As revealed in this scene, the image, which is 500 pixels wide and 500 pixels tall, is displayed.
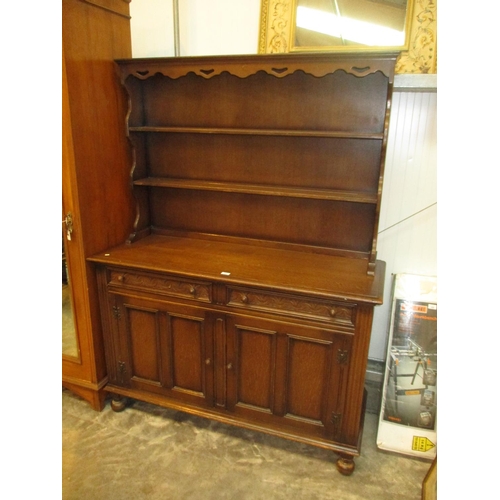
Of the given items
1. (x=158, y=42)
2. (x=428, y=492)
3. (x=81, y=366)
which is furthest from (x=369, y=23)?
(x=81, y=366)

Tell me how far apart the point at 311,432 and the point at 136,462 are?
0.87 meters

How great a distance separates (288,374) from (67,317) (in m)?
1.21

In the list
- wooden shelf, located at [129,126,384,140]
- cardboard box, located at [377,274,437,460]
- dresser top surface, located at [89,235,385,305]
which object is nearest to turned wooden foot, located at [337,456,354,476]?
cardboard box, located at [377,274,437,460]

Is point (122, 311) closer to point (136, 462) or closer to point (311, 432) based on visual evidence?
point (136, 462)

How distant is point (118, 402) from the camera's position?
218cm

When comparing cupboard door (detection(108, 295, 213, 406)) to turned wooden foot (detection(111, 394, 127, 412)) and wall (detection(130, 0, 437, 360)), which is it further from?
wall (detection(130, 0, 437, 360))

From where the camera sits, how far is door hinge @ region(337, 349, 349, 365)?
1670 mm

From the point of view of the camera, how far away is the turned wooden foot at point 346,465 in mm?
1802

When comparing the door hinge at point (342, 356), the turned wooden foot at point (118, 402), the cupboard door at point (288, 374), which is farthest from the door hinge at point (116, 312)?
the door hinge at point (342, 356)

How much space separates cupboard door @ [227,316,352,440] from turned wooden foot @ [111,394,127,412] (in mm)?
697

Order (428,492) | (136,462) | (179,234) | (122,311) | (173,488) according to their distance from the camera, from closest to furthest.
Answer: (428,492) → (173,488) → (136,462) → (122,311) → (179,234)

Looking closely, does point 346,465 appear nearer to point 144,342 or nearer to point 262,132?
point 144,342

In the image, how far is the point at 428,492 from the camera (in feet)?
5.28

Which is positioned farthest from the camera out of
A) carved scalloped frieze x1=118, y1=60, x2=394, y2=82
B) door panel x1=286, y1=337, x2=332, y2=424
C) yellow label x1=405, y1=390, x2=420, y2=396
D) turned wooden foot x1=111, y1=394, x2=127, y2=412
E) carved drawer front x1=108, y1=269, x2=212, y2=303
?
turned wooden foot x1=111, y1=394, x2=127, y2=412
